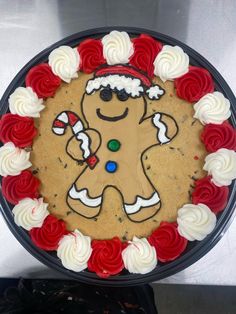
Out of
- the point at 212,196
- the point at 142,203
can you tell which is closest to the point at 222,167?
the point at 212,196

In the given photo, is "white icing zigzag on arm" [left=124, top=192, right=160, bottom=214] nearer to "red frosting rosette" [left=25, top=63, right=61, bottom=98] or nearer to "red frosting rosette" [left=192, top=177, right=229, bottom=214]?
"red frosting rosette" [left=192, top=177, right=229, bottom=214]

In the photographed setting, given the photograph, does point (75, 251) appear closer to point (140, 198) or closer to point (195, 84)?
point (140, 198)

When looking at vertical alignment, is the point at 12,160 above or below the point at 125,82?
below

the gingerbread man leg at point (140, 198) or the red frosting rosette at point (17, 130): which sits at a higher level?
the red frosting rosette at point (17, 130)

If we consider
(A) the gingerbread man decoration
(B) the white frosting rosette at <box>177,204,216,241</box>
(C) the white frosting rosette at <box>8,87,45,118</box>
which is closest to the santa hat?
(A) the gingerbread man decoration

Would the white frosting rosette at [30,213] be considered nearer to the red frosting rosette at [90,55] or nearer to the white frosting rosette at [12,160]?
the white frosting rosette at [12,160]

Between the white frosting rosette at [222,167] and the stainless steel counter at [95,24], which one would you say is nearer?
the white frosting rosette at [222,167]

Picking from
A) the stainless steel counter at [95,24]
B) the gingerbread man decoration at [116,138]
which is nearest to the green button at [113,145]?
the gingerbread man decoration at [116,138]
